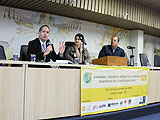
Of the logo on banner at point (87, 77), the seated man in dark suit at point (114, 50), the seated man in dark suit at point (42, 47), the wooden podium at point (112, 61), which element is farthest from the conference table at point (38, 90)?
the seated man in dark suit at point (114, 50)

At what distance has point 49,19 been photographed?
529cm

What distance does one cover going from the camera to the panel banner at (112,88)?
222 centimetres

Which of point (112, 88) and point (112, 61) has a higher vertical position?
point (112, 61)

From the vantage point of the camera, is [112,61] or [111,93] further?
[112,61]

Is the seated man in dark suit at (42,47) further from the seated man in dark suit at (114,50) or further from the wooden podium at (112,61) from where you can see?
the seated man in dark suit at (114,50)

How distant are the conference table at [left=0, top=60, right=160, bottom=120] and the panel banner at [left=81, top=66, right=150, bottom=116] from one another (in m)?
0.11

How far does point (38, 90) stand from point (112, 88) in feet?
3.27

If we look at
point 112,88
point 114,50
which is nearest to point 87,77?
point 112,88

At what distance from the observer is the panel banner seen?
87.6 inches

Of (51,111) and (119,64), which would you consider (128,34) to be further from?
(51,111)

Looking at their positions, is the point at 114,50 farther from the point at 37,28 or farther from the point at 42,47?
the point at 37,28

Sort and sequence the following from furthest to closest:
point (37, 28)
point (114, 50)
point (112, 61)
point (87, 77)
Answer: point (37, 28)
point (114, 50)
point (112, 61)
point (87, 77)

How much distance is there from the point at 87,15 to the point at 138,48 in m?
2.84

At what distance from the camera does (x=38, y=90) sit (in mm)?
1888
